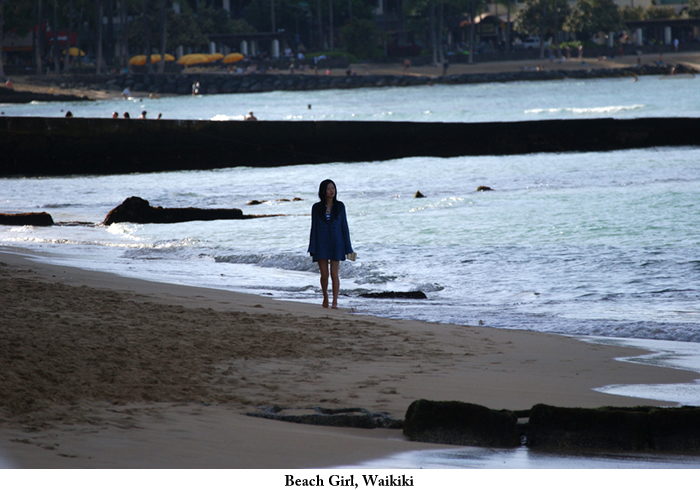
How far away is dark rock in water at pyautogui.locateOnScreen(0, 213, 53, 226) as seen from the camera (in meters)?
14.5

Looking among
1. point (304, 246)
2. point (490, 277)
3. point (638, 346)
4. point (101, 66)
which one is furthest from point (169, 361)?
point (101, 66)

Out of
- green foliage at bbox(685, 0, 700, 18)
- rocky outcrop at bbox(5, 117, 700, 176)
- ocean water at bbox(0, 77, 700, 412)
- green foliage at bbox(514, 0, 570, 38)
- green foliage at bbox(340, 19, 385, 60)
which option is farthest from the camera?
green foliage at bbox(514, 0, 570, 38)

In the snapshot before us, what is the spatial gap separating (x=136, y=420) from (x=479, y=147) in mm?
21499

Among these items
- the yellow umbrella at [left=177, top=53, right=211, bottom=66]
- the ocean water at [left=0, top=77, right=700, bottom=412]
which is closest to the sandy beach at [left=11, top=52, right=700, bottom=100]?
the yellow umbrella at [left=177, top=53, right=211, bottom=66]

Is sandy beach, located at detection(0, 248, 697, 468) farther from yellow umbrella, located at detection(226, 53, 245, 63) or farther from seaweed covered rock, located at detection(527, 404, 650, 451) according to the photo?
yellow umbrella, located at detection(226, 53, 245, 63)

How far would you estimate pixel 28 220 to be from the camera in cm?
1457

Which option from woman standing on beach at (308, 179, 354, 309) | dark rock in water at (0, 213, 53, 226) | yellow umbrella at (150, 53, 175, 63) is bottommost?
dark rock in water at (0, 213, 53, 226)

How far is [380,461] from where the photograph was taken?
12.4 ft

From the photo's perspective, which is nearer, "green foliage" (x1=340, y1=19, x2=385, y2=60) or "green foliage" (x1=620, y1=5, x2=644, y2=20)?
"green foliage" (x1=340, y1=19, x2=385, y2=60)

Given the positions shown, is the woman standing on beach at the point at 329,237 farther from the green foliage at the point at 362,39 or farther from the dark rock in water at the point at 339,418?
the green foliage at the point at 362,39

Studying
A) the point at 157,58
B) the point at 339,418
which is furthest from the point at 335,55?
the point at 339,418

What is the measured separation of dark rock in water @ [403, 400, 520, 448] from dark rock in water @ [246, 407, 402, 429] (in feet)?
0.82

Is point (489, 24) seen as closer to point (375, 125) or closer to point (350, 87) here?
point (350, 87)

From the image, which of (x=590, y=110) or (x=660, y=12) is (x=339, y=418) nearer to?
(x=590, y=110)
